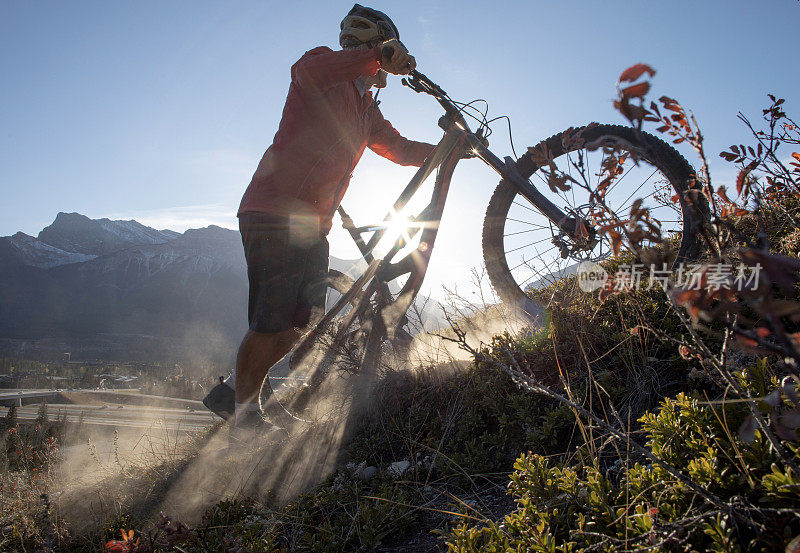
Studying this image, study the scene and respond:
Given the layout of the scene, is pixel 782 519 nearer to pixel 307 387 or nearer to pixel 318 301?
pixel 318 301

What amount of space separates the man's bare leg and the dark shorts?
9cm

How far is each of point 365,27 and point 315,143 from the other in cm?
92

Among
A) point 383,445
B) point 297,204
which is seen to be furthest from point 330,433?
point 297,204

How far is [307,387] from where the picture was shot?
448 cm

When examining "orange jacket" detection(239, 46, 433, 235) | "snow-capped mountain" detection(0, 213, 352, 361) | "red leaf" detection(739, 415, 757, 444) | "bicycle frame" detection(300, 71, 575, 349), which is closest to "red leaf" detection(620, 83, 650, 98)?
"red leaf" detection(739, 415, 757, 444)

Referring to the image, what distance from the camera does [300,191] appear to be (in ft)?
→ 9.37

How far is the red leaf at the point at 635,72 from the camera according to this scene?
785 millimetres

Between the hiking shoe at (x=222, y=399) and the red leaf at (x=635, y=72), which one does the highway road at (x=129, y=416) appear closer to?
the hiking shoe at (x=222, y=399)

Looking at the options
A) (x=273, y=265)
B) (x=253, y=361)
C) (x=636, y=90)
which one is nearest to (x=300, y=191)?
(x=273, y=265)

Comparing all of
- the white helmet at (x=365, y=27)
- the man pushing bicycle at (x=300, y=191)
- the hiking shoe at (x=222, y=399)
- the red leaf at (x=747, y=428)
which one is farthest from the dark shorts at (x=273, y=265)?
the red leaf at (x=747, y=428)

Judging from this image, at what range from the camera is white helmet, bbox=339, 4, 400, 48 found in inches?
119

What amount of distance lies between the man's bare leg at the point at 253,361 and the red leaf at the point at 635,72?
2.52 m

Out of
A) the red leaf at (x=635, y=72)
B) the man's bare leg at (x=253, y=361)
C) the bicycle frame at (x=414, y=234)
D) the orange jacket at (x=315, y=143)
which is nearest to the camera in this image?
the red leaf at (x=635, y=72)

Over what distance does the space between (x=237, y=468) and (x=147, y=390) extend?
24.8 m
